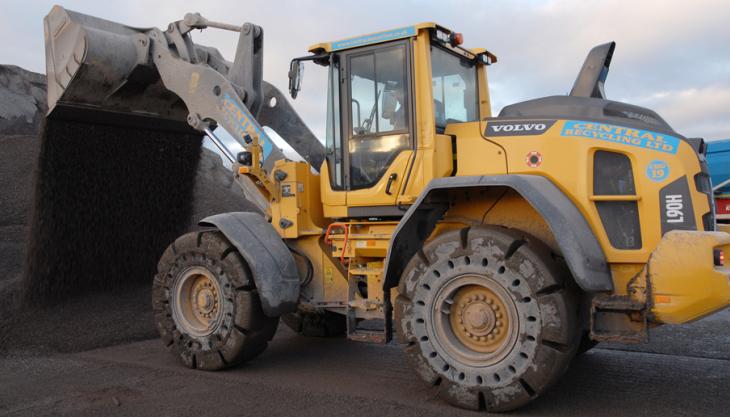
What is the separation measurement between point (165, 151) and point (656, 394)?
228 inches

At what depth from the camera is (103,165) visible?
23.9 ft

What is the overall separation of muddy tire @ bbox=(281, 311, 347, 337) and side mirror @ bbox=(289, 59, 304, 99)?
8.00 feet

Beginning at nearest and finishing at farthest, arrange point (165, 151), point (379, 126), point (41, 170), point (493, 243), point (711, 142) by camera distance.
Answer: point (493, 243), point (379, 126), point (41, 170), point (165, 151), point (711, 142)

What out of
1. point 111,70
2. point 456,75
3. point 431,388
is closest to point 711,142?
point 456,75

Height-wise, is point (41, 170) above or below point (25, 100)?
below

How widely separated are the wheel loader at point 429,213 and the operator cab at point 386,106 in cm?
2

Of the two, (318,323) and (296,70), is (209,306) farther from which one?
(296,70)

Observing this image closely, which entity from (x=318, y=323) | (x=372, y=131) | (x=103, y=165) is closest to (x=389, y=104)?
(x=372, y=131)

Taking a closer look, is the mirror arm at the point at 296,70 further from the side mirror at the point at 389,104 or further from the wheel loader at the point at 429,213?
the side mirror at the point at 389,104

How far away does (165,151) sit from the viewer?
780cm

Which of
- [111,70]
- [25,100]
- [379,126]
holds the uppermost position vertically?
[25,100]

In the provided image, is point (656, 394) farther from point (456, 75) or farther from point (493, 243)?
point (456, 75)

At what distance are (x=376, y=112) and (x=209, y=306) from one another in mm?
2150

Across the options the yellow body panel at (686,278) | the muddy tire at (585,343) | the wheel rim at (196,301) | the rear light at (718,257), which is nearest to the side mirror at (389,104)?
the wheel rim at (196,301)
